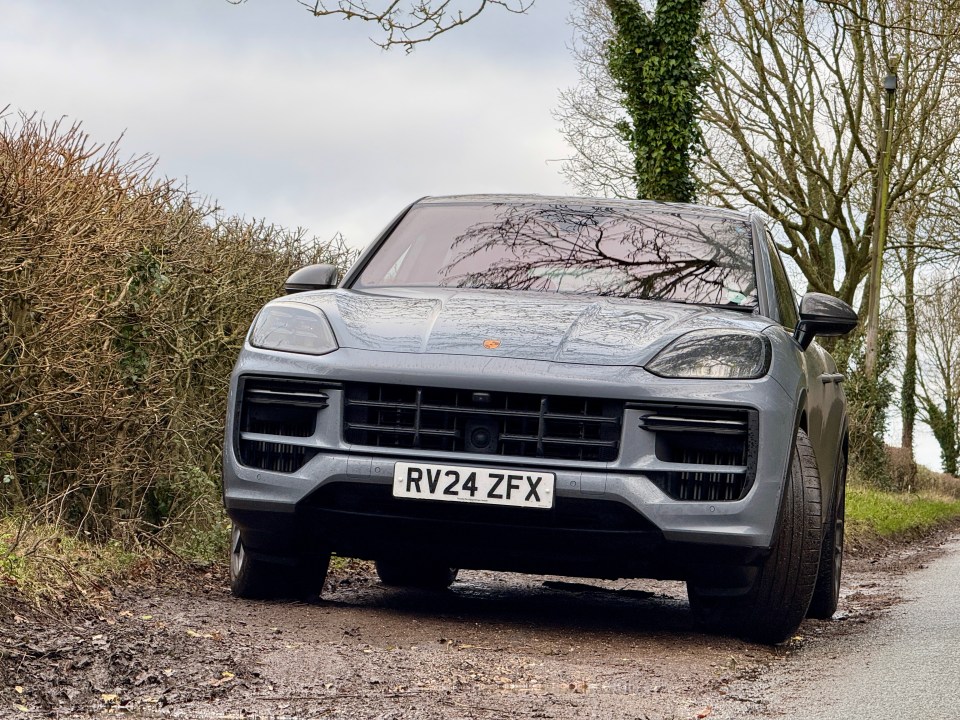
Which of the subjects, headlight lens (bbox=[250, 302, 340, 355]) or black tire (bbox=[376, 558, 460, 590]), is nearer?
headlight lens (bbox=[250, 302, 340, 355])

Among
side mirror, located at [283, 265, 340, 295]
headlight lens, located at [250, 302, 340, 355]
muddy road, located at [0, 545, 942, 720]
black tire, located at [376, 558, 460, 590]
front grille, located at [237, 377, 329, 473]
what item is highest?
side mirror, located at [283, 265, 340, 295]

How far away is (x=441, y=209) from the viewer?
6.77m

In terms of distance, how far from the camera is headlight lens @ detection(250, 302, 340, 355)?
205 inches

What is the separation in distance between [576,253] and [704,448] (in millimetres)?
1559

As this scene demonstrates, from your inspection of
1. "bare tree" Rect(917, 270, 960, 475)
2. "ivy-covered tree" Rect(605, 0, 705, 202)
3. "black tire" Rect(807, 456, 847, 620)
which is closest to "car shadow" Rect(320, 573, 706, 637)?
"black tire" Rect(807, 456, 847, 620)

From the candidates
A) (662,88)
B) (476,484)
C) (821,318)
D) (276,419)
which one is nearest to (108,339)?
(276,419)

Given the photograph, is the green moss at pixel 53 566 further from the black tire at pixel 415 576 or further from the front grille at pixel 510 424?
the front grille at pixel 510 424

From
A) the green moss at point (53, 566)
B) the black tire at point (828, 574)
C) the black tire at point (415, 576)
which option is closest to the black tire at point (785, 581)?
the black tire at point (828, 574)

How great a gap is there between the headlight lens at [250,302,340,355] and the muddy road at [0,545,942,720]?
106 cm

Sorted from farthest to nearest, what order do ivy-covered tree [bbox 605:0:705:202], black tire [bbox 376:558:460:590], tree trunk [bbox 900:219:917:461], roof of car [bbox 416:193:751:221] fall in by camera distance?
tree trunk [bbox 900:219:917:461], ivy-covered tree [bbox 605:0:705:202], black tire [bbox 376:558:460:590], roof of car [bbox 416:193:751:221]

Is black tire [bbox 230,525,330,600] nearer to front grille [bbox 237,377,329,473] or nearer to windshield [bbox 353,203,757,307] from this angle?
front grille [bbox 237,377,329,473]

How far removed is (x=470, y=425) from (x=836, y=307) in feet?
6.35

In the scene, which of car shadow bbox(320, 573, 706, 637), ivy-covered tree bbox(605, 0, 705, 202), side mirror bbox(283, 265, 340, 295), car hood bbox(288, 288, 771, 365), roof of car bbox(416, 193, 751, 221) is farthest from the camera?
ivy-covered tree bbox(605, 0, 705, 202)

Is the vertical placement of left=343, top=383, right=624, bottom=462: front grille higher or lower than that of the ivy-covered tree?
lower
